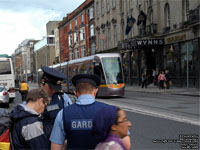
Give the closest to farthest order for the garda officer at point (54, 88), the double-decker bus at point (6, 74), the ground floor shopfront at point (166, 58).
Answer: the garda officer at point (54, 88)
the double-decker bus at point (6, 74)
the ground floor shopfront at point (166, 58)

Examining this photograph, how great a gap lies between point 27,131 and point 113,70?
18353 mm

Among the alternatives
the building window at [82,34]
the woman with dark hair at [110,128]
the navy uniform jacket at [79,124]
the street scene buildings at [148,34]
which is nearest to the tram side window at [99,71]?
the street scene buildings at [148,34]

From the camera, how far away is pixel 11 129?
295 centimetres

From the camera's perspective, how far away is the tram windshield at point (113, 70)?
20938 millimetres

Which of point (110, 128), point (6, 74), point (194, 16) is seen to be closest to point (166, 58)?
point (194, 16)

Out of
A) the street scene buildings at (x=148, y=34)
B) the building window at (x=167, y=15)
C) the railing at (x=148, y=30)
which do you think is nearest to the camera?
the street scene buildings at (x=148, y=34)

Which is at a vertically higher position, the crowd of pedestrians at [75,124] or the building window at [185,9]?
the building window at [185,9]

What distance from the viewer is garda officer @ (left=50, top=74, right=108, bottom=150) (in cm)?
257

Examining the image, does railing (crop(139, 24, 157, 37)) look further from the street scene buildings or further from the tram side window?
the tram side window

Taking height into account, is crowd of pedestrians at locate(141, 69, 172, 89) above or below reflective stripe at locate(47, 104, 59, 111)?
below

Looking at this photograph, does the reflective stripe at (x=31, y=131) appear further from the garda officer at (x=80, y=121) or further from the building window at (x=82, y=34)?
the building window at (x=82, y=34)

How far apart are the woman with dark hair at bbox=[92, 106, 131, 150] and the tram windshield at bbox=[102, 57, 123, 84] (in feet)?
61.1

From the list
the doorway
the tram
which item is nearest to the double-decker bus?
the tram

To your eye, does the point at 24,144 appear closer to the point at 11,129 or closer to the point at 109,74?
the point at 11,129
